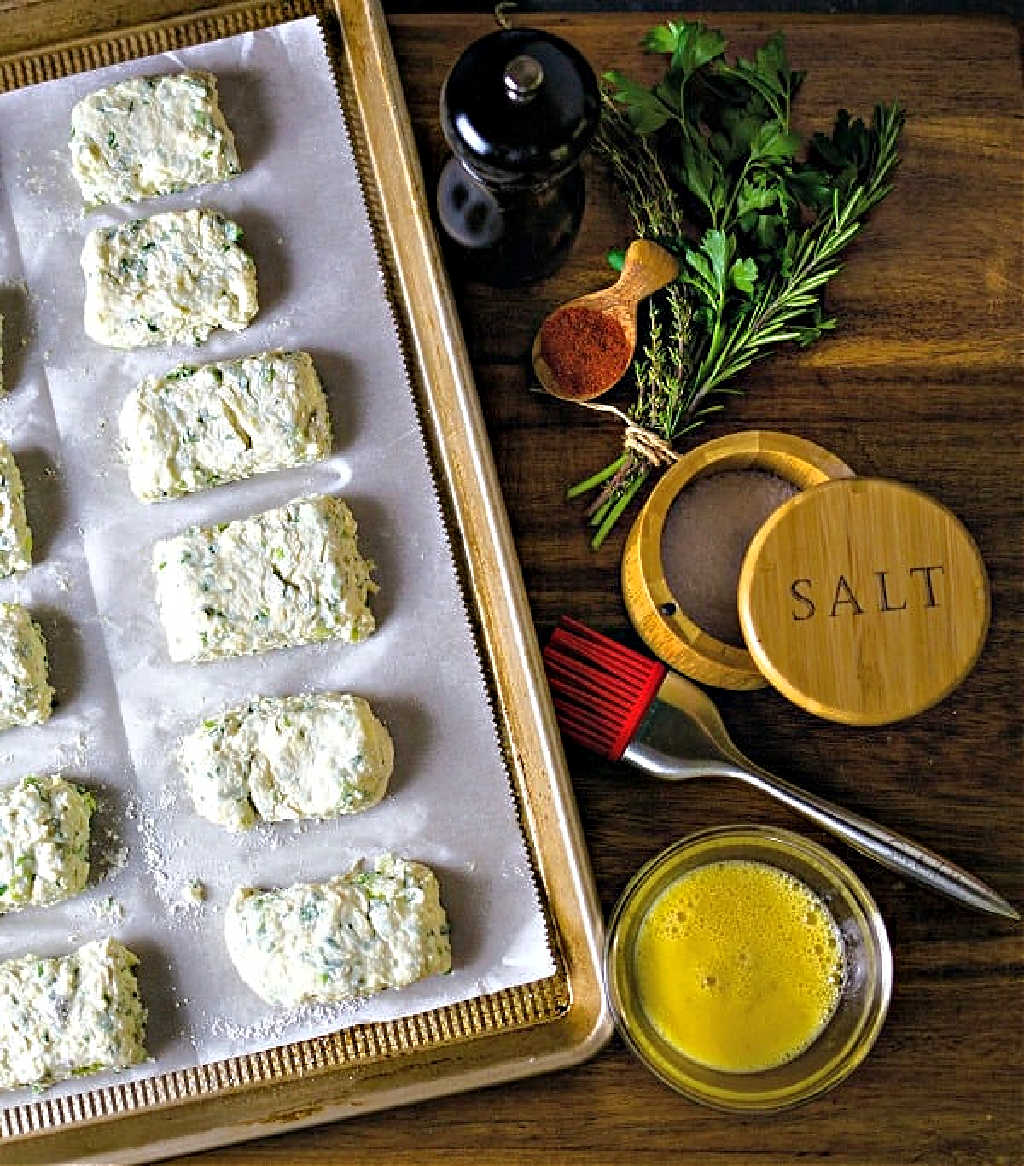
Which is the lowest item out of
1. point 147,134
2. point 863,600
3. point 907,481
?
point 863,600

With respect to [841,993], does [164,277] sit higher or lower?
higher

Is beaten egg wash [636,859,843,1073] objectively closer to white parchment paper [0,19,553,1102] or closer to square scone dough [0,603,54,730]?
white parchment paper [0,19,553,1102]

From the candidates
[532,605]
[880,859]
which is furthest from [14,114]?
[880,859]

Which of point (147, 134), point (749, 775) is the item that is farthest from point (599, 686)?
point (147, 134)

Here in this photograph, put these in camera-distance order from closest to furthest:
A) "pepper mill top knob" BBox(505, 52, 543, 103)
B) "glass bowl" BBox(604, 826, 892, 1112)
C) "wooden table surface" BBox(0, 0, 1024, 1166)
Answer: "pepper mill top knob" BBox(505, 52, 543, 103)
"glass bowl" BBox(604, 826, 892, 1112)
"wooden table surface" BBox(0, 0, 1024, 1166)

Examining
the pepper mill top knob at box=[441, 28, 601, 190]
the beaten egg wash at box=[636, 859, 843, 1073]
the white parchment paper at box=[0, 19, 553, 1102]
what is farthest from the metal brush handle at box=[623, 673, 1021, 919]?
the pepper mill top knob at box=[441, 28, 601, 190]

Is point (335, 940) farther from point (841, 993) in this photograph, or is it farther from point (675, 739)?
point (841, 993)
